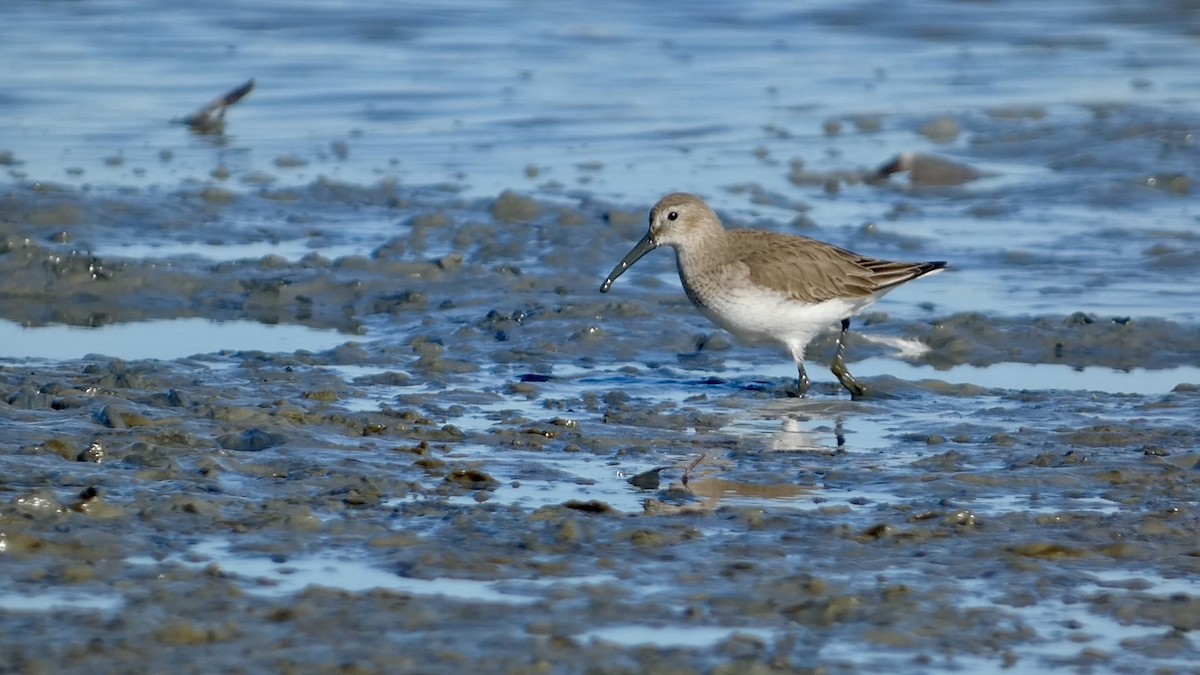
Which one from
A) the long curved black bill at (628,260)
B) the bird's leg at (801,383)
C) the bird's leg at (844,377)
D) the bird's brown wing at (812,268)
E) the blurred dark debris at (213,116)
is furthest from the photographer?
the blurred dark debris at (213,116)


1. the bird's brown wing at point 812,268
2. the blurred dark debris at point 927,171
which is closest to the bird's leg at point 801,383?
the bird's brown wing at point 812,268

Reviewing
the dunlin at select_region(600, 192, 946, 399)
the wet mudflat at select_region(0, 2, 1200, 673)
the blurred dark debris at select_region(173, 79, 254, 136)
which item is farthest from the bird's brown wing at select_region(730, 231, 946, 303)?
the blurred dark debris at select_region(173, 79, 254, 136)

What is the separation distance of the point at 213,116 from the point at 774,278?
795 cm

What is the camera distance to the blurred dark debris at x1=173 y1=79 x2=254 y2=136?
14922mm

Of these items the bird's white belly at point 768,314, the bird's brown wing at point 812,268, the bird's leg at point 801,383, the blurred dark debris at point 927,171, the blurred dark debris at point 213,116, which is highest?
the blurred dark debris at point 213,116

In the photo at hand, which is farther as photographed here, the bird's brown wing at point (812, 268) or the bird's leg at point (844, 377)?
the bird's brown wing at point (812, 268)

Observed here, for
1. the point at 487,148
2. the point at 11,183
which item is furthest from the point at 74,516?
the point at 487,148

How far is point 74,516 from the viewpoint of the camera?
5809mm

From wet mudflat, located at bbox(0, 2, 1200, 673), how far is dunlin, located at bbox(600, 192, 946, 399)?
1.34ft

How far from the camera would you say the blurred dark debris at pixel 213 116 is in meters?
14.9

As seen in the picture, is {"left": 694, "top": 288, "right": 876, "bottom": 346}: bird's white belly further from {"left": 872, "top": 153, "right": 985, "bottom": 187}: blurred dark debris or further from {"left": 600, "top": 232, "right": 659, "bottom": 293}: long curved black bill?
{"left": 872, "top": 153, "right": 985, "bottom": 187}: blurred dark debris

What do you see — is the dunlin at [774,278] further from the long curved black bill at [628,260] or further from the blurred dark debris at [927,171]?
the blurred dark debris at [927,171]

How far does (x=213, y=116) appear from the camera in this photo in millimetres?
15398

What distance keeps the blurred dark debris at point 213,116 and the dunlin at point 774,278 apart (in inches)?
259
